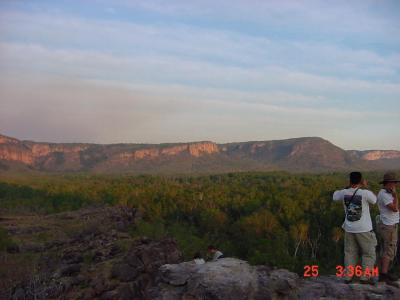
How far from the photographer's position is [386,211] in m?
9.02

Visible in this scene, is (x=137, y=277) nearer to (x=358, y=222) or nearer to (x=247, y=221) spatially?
(x=358, y=222)

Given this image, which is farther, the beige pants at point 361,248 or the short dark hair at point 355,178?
the beige pants at point 361,248

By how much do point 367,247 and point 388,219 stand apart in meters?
0.71

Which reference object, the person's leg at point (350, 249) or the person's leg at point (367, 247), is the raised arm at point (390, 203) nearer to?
the person's leg at point (367, 247)

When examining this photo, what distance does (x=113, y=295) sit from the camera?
1748 cm

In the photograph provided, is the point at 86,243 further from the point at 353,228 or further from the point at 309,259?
the point at 353,228

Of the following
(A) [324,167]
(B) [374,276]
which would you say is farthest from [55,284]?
(A) [324,167]

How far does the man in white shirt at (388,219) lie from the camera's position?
8.85 meters

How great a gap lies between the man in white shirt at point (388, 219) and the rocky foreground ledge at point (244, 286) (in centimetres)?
44

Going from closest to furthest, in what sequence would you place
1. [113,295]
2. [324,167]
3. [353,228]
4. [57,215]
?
1. [353,228]
2. [113,295]
3. [57,215]
4. [324,167]

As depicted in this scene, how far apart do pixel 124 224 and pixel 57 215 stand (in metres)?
18.1
